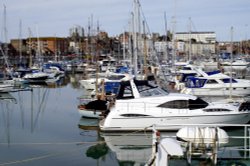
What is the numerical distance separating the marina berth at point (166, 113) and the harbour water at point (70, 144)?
596mm

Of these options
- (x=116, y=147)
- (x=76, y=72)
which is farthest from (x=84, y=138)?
(x=76, y=72)

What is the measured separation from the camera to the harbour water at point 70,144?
16781 millimetres

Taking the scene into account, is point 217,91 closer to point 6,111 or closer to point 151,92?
point 151,92

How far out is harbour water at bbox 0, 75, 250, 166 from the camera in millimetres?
16781

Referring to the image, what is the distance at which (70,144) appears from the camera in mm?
20344

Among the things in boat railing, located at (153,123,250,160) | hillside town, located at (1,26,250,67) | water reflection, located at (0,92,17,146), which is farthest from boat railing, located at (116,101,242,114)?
hillside town, located at (1,26,250,67)

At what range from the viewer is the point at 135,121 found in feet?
70.1

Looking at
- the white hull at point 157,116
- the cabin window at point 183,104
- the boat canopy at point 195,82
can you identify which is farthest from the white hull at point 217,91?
the white hull at point 157,116

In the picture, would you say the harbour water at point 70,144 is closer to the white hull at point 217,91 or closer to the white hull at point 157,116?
the white hull at point 157,116

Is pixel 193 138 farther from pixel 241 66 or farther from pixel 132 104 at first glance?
pixel 241 66

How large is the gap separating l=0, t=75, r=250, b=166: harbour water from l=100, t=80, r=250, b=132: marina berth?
1.95 ft

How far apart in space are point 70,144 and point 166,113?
4987mm

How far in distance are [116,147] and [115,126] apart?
7.34 ft

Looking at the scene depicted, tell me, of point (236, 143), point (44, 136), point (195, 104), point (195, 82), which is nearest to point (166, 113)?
point (195, 104)
